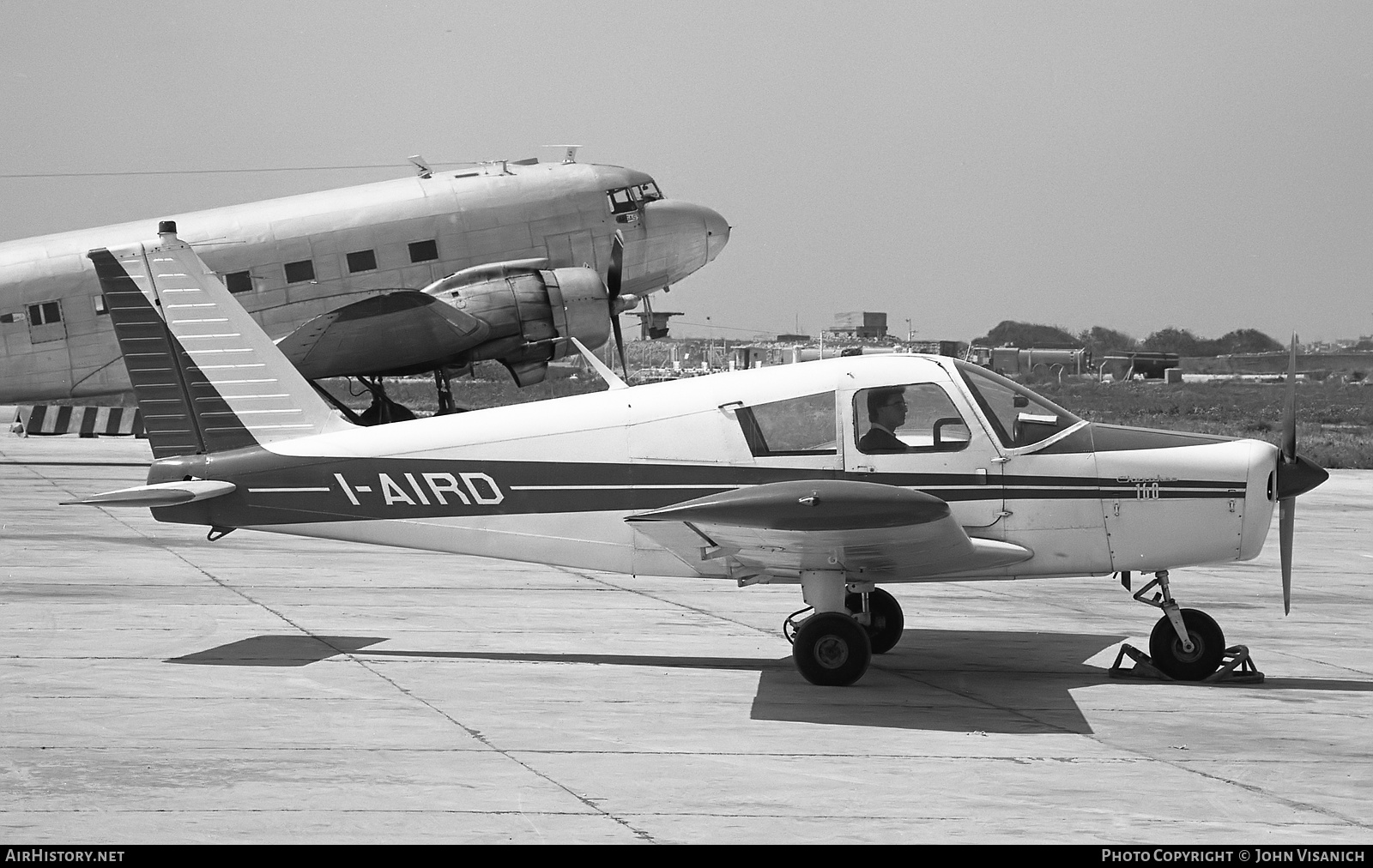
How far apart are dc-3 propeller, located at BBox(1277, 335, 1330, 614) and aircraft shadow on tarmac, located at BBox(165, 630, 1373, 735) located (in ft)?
3.17

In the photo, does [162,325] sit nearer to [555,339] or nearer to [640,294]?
[555,339]

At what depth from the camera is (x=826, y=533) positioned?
848 centimetres

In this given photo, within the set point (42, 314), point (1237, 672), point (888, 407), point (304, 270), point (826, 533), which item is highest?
point (304, 270)

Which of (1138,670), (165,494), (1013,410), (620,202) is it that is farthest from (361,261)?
(1138,670)

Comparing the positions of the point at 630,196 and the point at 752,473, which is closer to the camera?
the point at 752,473

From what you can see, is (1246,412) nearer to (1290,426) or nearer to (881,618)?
(1290,426)

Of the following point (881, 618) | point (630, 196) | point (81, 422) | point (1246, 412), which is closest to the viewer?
point (881, 618)

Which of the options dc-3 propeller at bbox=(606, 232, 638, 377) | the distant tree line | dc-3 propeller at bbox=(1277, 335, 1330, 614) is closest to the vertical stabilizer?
dc-3 propeller at bbox=(1277, 335, 1330, 614)

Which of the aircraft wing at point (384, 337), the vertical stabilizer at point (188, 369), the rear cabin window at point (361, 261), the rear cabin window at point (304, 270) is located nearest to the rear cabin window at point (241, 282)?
the rear cabin window at point (304, 270)

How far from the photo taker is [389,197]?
80.2 feet

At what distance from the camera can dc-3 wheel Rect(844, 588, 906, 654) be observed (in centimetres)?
1048

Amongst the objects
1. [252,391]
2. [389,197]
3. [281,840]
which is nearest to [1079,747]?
[281,840]

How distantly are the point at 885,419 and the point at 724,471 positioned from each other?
1.20m

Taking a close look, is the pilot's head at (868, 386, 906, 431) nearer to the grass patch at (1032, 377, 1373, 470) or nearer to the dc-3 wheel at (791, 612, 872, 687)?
the dc-3 wheel at (791, 612, 872, 687)
